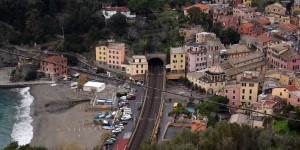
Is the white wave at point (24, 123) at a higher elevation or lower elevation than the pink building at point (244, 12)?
lower

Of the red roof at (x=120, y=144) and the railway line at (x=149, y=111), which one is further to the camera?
the railway line at (x=149, y=111)

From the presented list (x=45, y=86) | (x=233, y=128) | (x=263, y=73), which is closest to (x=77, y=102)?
(x=45, y=86)

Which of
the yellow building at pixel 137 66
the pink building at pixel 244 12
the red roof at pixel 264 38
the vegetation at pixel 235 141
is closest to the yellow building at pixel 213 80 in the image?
the yellow building at pixel 137 66

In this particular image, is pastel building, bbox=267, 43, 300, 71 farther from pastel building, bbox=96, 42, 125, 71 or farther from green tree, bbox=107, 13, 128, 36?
green tree, bbox=107, 13, 128, 36

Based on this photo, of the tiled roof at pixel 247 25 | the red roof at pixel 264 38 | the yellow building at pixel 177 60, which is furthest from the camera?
the tiled roof at pixel 247 25

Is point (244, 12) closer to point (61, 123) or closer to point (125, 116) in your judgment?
point (125, 116)

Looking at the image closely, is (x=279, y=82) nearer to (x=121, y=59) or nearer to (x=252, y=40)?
(x=252, y=40)

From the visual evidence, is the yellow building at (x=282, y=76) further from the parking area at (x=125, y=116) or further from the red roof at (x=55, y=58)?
the red roof at (x=55, y=58)

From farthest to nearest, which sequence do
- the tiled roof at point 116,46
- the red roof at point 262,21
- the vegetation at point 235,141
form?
the red roof at point 262,21
the tiled roof at point 116,46
the vegetation at point 235,141
